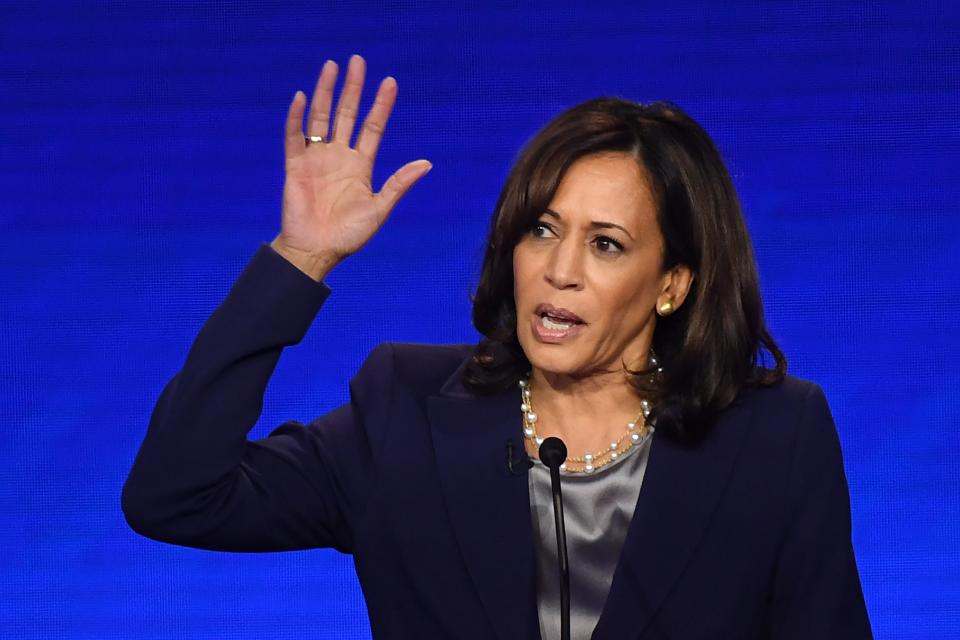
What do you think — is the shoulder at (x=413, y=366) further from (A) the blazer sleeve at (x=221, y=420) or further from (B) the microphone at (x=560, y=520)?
(B) the microphone at (x=560, y=520)

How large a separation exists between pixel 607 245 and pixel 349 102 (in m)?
0.33

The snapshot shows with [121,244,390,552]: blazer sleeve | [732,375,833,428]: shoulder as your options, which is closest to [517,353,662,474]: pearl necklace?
[732,375,833,428]: shoulder

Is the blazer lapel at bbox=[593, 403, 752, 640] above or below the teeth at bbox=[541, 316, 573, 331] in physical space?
below

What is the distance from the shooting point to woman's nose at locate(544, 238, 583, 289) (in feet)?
5.60

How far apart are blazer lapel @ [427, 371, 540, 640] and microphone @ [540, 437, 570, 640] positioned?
201 millimetres

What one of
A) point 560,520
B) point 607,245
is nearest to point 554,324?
point 607,245

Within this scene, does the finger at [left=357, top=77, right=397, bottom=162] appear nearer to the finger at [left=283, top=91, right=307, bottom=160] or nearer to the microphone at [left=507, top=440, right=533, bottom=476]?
the finger at [left=283, top=91, right=307, bottom=160]

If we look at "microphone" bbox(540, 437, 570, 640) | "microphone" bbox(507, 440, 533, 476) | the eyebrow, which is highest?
the eyebrow

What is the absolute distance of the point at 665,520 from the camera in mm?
1729

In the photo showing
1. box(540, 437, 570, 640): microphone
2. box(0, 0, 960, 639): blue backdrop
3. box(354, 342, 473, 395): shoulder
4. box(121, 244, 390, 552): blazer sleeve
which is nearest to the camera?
box(540, 437, 570, 640): microphone

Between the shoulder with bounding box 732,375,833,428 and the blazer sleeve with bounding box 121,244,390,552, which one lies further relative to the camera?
the shoulder with bounding box 732,375,833,428

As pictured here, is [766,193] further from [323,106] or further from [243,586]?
[323,106]

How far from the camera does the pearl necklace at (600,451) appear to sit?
1828 millimetres

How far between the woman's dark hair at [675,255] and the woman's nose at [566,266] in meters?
0.06
